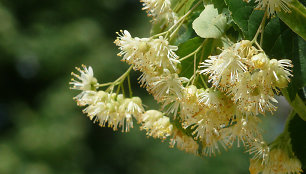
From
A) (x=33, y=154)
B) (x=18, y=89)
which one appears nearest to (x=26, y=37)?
(x=18, y=89)

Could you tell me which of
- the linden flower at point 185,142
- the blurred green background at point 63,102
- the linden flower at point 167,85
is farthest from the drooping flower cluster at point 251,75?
the blurred green background at point 63,102

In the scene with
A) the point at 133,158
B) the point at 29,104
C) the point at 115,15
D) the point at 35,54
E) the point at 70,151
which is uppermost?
the point at 115,15

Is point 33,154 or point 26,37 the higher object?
point 26,37

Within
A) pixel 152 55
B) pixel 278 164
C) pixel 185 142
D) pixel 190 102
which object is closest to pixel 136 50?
pixel 152 55

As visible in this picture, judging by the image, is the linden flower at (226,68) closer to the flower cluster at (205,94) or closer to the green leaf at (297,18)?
the flower cluster at (205,94)

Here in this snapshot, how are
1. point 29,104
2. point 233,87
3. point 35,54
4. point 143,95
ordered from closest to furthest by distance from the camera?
point 233,87 < point 35,54 < point 29,104 < point 143,95

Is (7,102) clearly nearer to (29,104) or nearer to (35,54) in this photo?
(29,104)

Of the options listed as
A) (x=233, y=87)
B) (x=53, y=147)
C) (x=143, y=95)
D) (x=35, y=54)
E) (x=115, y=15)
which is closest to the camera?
(x=233, y=87)
